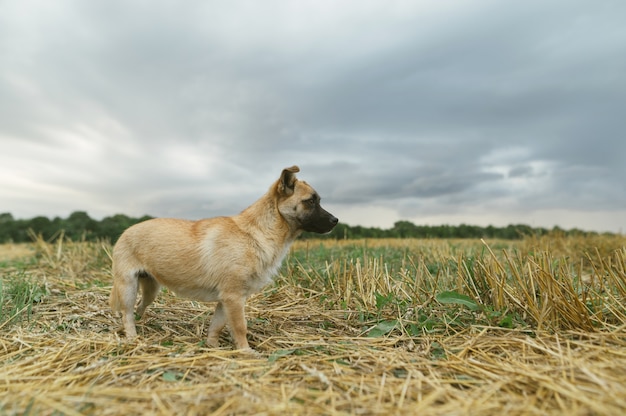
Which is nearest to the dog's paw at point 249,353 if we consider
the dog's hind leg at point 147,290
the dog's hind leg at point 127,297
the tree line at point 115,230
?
the dog's hind leg at point 127,297

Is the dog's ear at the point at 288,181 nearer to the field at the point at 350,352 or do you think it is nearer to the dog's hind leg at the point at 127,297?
the field at the point at 350,352

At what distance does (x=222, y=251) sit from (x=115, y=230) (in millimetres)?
12229

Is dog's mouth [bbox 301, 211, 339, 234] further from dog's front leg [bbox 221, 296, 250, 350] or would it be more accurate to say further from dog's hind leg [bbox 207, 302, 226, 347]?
dog's hind leg [bbox 207, 302, 226, 347]

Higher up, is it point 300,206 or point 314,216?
point 300,206

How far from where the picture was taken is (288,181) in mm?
5094

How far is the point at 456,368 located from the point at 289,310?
291 cm

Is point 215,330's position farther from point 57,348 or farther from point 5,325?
point 5,325

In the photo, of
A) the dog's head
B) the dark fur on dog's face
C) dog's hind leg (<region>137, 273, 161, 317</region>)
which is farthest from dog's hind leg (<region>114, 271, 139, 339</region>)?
the dark fur on dog's face

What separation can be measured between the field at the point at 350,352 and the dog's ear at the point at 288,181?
1652 mm

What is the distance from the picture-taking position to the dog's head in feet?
16.7

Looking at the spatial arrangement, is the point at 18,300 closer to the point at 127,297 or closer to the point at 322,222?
the point at 127,297

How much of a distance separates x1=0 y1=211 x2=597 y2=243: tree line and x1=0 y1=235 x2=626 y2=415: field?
8.41 metres

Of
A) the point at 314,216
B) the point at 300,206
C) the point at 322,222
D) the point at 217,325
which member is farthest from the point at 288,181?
the point at 217,325

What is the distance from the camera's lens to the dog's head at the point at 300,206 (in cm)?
509
